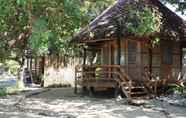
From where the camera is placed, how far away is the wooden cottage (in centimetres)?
1956

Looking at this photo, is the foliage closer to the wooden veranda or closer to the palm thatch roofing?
the palm thatch roofing

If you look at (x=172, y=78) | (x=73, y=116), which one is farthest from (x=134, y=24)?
(x=73, y=116)

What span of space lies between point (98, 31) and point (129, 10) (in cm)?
194

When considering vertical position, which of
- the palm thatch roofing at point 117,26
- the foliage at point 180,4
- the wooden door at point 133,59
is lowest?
the wooden door at point 133,59

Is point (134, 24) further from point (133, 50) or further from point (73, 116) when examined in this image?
point (73, 116)

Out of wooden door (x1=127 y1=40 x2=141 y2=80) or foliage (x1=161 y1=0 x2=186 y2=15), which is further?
wooden door (x1=127 y1=40 x2=141 y2=80)

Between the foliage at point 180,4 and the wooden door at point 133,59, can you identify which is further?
the wooden door at point 133,59

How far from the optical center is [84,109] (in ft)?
51.6

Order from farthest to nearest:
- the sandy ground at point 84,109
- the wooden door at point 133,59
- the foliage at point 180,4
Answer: the wooden door at point 133,59 → the foliage at point 180,4 → the sandy ground at point 84,109

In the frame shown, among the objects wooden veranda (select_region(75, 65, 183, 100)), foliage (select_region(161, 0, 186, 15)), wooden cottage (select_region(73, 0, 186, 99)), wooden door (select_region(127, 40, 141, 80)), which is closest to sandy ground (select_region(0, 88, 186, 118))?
wooden veranda (select_region(75, 65, 183, 100))

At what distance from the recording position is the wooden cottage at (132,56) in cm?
1956

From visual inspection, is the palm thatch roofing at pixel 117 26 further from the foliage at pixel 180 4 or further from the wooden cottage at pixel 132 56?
the foliage at pixel 180 4

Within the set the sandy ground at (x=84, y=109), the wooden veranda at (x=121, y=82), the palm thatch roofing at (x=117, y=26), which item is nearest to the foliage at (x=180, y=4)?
the palm thatch roofing at (x=117, y=26)

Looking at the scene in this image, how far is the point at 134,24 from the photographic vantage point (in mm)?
18656
